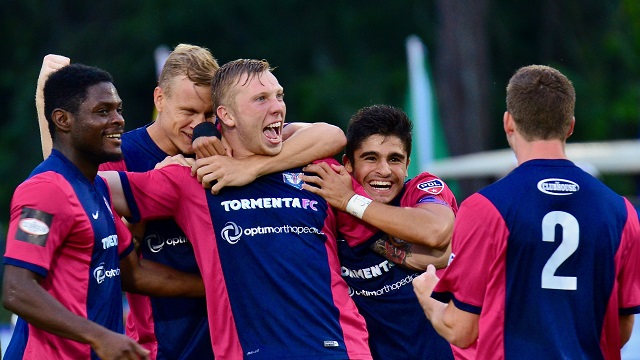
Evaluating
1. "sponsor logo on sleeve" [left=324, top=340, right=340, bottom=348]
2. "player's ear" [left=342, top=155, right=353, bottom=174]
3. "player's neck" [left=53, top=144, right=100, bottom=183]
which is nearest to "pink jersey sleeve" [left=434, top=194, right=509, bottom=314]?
"sponsor logo on sleeve" [left=324, top=340, right=340, bottom=348]

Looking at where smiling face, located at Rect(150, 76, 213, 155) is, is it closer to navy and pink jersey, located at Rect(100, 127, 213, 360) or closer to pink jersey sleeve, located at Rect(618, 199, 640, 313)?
navy and pink jersey, located at Rect(100, 127, 213, 360)

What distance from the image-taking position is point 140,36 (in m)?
27.8

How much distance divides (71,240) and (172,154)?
52.2 inches

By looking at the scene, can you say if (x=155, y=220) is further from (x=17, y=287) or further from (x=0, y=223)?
(x=0, y=223)

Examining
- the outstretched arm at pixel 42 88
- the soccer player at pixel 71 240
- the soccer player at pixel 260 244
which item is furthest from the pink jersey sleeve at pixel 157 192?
the outstretched arm at pixel 42 88

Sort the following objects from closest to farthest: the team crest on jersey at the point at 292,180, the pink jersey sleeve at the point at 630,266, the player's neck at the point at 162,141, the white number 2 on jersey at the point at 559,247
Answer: the white number 2 on jersey at the point at 559,247
the pink jersey sleeve at the point at 630,266
the team crest on jersey at the point at 292,180
the player's neck at the point at 162,141

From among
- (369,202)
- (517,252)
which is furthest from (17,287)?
(517,252)

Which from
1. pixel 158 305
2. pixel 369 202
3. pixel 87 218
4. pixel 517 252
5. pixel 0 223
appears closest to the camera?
pixel 517 252

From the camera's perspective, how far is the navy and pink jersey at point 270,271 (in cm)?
557

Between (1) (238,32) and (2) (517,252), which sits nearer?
(2) (517,252)

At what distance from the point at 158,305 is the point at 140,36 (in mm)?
22099

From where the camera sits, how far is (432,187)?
6207 millimetres

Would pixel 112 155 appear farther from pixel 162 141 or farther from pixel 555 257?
pixel 555 257

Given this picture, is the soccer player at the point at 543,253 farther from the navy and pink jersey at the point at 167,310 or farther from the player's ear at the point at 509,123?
the navy and pink jersey at the point at 167,310
